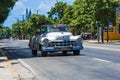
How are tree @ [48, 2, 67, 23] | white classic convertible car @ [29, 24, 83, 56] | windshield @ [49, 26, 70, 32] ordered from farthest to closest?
tree @ [48, 2, 67, 23]
windshield @ [49, 26, 70, 32]
white classic convertible car @ [29, 24, 83, 56]

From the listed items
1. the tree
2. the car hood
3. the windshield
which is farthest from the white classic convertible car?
the tree

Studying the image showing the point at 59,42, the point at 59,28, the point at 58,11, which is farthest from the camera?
the point at 58,11

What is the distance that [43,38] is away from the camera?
2819cm

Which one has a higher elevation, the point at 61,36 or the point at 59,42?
the point at 61,36

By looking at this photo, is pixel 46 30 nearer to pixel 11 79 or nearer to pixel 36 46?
pixel 36 46

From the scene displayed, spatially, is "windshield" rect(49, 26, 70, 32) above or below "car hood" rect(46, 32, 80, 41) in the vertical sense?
above

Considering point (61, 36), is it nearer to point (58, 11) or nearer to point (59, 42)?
point (59, 42)

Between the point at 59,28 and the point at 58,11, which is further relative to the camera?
the point at 58,11

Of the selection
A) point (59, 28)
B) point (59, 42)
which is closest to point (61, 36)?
point (59, 42)

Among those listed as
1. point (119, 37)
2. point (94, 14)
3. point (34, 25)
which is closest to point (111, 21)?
point (94, 14)

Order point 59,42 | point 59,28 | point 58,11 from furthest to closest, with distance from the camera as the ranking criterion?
point 58,11
point 59,28
point 59,42

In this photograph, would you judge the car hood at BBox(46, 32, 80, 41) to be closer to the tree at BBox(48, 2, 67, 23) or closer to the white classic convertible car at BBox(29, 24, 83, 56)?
the white classic convertible car at BBox(29, 24, 83, 56)

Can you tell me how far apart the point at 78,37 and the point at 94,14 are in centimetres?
3774

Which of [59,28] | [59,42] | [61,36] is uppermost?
[59,28]
